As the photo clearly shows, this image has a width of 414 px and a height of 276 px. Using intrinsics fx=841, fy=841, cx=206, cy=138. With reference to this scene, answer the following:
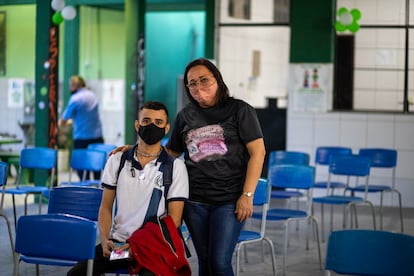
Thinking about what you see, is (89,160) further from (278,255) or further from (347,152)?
(347,152)

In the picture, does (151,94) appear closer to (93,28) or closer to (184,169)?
(93,28)

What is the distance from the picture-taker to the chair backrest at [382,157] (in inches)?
379

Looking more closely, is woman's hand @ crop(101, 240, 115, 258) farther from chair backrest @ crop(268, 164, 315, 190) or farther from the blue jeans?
chair backrest @ crop(268, 164, 315, 190)

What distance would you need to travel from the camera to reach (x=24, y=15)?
427 inches

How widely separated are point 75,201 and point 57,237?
113cm

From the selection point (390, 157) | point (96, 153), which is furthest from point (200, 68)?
Result: point (390, 157)

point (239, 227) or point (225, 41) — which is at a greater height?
point (225, 41)

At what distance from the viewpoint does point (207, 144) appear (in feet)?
14.4

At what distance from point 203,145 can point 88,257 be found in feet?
2.79

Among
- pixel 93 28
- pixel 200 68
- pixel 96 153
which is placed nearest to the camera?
pixel 200 68

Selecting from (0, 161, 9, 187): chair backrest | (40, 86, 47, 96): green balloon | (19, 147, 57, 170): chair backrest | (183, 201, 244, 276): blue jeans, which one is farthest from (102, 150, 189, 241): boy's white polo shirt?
(40, 86, 47, 96): green balloon

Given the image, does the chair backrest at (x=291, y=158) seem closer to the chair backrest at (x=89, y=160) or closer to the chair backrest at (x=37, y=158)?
the chair backrest at (x=89, y=160)

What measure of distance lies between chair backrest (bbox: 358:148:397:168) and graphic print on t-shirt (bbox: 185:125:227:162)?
5.56 meters

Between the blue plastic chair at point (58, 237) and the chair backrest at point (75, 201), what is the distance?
105 cm
